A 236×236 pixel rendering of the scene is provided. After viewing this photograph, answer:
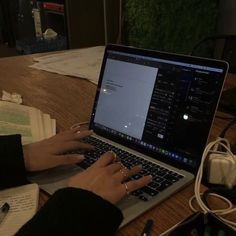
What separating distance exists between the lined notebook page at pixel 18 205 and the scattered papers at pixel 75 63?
80 cm

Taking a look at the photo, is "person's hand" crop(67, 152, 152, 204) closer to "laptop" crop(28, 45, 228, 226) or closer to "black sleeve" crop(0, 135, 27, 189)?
"laptop" crop(28, 45, 228, 226)

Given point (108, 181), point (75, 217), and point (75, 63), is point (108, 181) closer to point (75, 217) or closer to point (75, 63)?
point (75, 217)

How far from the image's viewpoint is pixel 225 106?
44.8 inches

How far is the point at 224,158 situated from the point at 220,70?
18 cm

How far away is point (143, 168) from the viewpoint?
0.76m

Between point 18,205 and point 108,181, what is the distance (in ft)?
0.57

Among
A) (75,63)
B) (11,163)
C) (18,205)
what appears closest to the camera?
(18,205)

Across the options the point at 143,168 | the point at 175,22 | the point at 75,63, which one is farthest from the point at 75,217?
the point at 175,22

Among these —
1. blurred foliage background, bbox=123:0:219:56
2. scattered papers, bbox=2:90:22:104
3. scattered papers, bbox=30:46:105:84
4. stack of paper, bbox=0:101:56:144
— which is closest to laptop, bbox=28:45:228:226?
stack of paper, bbox=0:101:56:144

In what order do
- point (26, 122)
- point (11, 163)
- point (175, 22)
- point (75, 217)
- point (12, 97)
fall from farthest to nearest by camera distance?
1. point (175, 22)
2. point (12, 97)
3. point (26, 122)
4. point (11, 163)
5. point (75, 217)

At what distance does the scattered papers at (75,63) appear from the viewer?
1564 mm

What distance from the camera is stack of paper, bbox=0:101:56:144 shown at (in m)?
0.97

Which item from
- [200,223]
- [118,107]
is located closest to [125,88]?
[118,107]

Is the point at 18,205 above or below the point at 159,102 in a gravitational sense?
below
